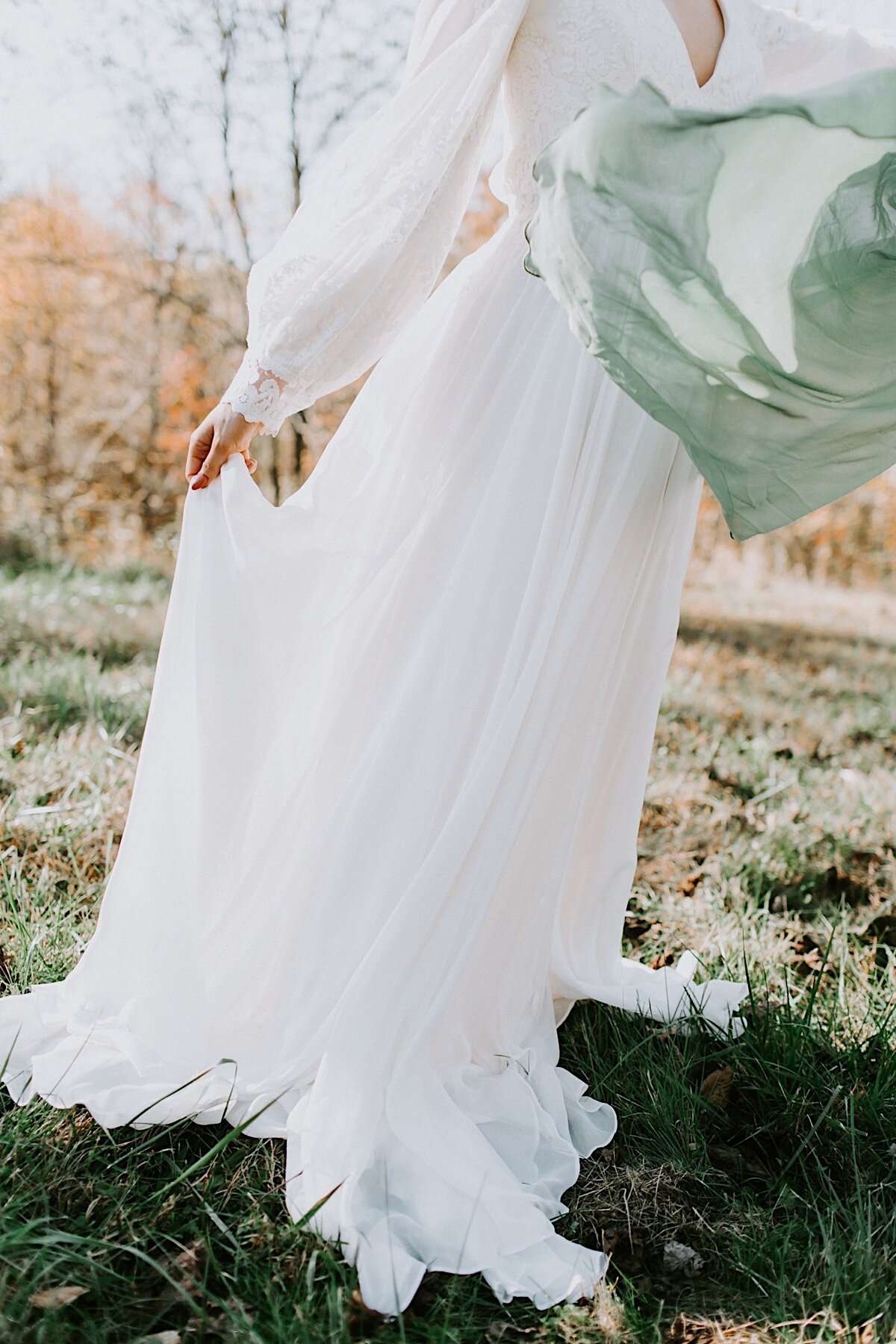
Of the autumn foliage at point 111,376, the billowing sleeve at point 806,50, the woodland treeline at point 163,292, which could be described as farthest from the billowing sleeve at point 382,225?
the autumn foliage at point 111,376

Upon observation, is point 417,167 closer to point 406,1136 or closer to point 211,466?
point 211,466

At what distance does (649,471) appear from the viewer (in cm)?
211

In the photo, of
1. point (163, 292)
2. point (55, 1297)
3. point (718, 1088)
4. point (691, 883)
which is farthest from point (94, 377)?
point (55, 1297)

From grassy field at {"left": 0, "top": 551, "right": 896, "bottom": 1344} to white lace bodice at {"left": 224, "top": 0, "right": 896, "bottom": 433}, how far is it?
4.60ft

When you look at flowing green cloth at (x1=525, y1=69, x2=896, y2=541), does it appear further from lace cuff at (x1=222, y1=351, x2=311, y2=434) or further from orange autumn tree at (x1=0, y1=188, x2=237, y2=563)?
orange autumn tree at (x1=0, y1=188, x2=237, y2=563)

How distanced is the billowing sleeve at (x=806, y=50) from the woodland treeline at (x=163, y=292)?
4.58 metres

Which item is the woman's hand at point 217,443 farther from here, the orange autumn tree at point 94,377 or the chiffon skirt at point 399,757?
the orange autumn tree at point 94,377

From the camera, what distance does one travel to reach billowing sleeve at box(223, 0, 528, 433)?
1.91 metres

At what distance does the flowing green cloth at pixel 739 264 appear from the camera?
64.9 inches

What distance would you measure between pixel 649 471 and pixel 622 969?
1251 millimetres

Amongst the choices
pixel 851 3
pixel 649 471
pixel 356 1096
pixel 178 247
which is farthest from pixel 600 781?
pixel 178 247

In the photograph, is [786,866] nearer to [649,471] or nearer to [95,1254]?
[649,471]

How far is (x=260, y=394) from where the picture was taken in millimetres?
1953

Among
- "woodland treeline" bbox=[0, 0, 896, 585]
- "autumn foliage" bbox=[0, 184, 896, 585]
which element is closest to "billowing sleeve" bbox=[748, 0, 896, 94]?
"woodland treeline" bbox=[0, 0, 896, 585]
